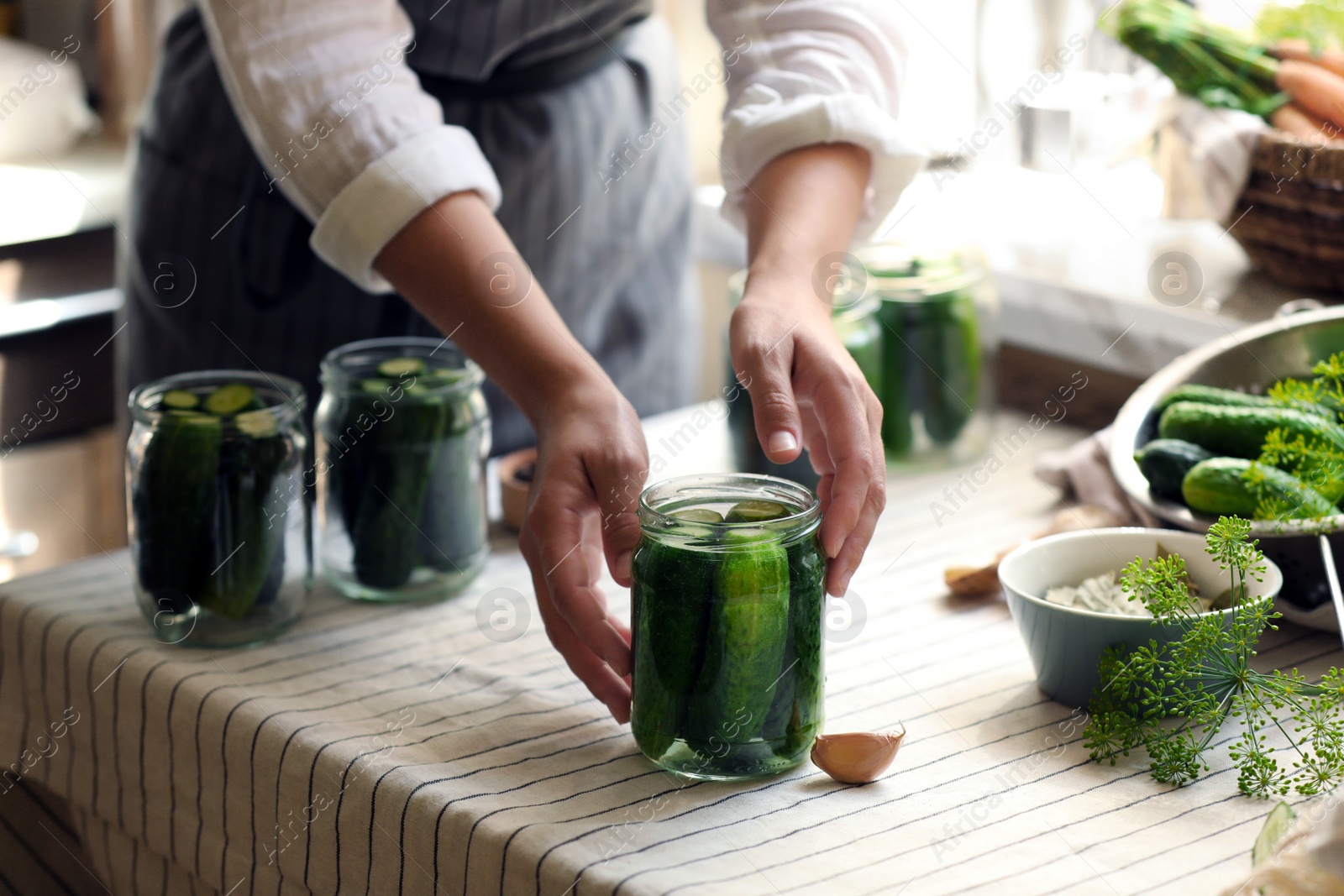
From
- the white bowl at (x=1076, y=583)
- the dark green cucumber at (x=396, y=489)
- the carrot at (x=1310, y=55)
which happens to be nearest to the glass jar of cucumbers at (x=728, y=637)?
the white bowl at (x=1076, y=583)

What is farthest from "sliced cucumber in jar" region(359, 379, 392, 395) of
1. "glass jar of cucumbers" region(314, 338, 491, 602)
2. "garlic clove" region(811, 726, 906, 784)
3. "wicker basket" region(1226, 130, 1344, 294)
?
"wicker basket" region(1226, 130, 1344, 294)

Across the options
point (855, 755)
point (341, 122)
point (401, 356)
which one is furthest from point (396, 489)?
point (855, 755)

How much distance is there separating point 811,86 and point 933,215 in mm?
828

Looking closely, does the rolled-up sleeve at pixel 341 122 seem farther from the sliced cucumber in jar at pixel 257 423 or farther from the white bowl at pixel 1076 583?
the white bowl at pixel 1076 583

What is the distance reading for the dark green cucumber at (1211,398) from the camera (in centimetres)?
89

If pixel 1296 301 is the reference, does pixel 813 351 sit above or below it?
above

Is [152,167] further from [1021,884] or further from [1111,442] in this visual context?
[1021,884]

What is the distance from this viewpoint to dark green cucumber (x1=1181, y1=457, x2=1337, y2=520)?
29.9 inches

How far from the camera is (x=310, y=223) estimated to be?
1166 millimetres

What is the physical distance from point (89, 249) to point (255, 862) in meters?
1.69

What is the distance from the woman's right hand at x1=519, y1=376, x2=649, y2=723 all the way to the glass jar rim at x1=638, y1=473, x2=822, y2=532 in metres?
0.03

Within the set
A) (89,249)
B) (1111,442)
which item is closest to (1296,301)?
(1111,442)

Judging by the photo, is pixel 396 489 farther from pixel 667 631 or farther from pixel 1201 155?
pixel 1201 155

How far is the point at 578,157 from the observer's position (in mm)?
1274
